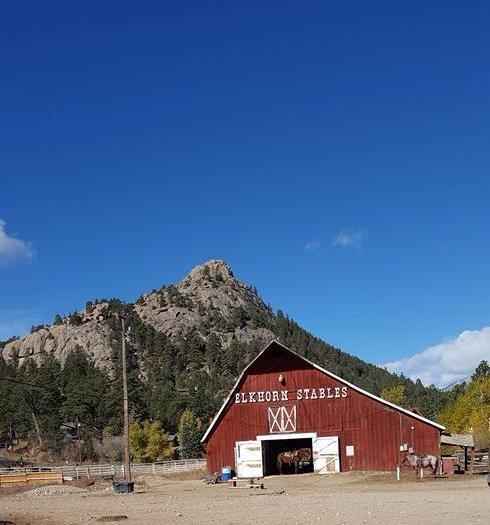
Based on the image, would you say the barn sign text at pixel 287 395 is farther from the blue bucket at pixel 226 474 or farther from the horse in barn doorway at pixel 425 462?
the horse in barn doorway at pixel 425 462

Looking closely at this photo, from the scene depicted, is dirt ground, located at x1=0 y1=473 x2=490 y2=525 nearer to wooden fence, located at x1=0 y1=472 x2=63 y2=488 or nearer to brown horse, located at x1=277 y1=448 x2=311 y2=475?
brown horse, located at x1=277 y1=448 x2=311 y2=475

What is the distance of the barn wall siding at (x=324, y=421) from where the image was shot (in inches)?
1816

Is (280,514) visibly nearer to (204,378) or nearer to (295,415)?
(295,415)

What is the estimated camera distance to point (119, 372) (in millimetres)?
152750

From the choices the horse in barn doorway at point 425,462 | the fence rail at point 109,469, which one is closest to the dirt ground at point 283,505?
the horse in barn doorway at point 425,462

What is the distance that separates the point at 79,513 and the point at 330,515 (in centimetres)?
1065

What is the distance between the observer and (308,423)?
159 feet

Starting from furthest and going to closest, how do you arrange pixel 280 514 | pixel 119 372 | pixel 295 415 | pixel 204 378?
pixel 204 378
pixel 119 372
pixel 295 415
pixel 280 514

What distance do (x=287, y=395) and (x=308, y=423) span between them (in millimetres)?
2259

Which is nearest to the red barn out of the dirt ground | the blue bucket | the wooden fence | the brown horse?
the brown horse

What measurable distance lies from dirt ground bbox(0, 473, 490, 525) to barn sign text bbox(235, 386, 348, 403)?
5848mm

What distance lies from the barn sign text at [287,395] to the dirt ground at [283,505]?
585 cm

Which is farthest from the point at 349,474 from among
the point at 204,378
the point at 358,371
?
the point at 358,371

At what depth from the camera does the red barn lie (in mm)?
46281
